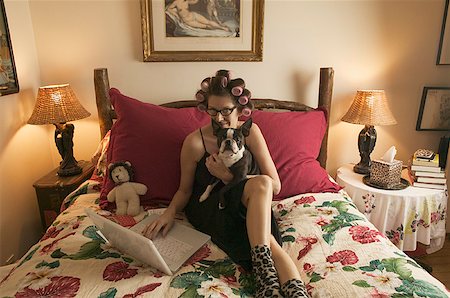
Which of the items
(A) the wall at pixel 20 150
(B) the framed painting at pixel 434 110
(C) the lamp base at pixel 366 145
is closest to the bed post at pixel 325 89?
(C) the lamp base at pixel 366 145

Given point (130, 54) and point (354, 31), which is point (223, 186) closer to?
point (130, 54)

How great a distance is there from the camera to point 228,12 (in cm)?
198

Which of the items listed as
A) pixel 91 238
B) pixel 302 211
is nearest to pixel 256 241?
pixel 302 211

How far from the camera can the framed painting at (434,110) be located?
2174 millimetres

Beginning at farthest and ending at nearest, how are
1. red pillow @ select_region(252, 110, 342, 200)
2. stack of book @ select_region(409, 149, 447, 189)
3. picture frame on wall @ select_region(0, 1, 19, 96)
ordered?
stack of book @ select_region(409, 149, 447, 189), picture frame on wall @ select_region(0, 1, 19, 96), red pillow @ select_region(252, 110, 342, 200)

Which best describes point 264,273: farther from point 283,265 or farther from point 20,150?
point 20,150

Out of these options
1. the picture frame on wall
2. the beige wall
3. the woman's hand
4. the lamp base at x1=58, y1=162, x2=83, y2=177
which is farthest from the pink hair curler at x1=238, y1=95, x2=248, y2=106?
the picture frame on wall

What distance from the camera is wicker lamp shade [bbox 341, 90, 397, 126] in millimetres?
1936

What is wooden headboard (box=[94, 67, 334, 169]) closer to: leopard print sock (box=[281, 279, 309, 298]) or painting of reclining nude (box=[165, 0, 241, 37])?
painting of reclining nude (box=[165, 0, 241, 37])

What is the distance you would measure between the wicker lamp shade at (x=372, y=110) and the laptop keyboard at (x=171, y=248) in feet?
4.44

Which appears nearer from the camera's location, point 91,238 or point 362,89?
point 91,238

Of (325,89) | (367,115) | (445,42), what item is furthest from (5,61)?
(445,42)

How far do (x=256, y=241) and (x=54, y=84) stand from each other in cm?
175

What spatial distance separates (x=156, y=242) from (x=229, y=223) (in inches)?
11.5
